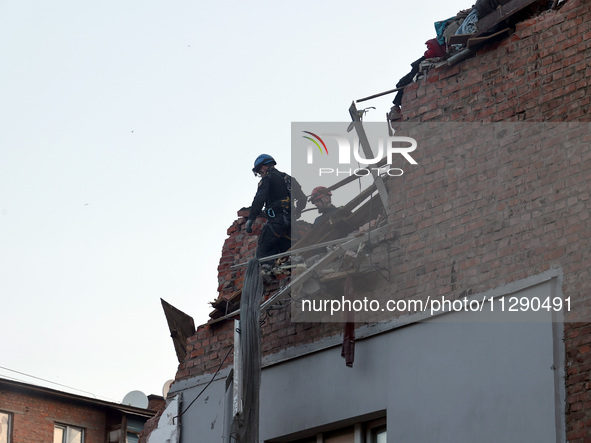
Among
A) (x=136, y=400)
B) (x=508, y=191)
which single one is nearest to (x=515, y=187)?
(x=508, y=191)

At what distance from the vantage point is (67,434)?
29.0m

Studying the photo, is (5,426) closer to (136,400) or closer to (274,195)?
(136,400)

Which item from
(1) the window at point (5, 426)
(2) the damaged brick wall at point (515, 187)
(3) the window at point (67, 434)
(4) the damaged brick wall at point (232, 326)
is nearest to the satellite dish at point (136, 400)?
(3) the window at point (67, 434)

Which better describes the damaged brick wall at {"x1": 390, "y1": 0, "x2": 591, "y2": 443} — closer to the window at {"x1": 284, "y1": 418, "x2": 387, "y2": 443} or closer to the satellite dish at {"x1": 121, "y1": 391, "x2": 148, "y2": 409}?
the window at {"x1": 284, "y1": 418, "x2": 387, "y2": 443}

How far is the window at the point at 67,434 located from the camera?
2883 centimetres

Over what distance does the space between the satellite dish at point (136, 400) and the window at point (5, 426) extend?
3064 millimetres

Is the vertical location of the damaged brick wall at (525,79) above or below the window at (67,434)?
above

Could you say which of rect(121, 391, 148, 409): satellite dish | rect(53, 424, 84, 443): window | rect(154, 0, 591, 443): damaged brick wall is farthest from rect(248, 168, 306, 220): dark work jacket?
Answer: rect(53, 424, 84, 443): window

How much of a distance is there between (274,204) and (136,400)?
18406 millimetres

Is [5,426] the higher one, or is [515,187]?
[5,426]

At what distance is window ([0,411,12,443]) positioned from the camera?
27.7 m

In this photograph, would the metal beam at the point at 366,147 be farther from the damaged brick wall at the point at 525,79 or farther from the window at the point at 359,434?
the window at the point at 359,434

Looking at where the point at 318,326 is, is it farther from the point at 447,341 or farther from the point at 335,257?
the point at 447,341

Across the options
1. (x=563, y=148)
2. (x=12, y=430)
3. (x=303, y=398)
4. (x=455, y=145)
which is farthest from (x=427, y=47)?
(x=12, y=430)
